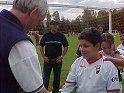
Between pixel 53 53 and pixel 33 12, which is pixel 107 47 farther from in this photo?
pixel 53 53

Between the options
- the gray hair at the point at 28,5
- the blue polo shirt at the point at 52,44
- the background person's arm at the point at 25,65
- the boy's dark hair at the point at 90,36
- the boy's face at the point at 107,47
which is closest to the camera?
the background person's arm at the point at 25,65

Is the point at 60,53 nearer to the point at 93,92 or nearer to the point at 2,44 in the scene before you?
the point at 93,92

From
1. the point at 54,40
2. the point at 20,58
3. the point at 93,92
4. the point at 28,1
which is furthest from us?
the point at 54,40

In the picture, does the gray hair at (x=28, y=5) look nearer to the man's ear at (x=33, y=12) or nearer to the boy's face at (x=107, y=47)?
the man's ear at (x=33, y=12)

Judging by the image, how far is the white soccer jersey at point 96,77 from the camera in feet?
13.0

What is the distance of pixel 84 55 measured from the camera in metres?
4.08

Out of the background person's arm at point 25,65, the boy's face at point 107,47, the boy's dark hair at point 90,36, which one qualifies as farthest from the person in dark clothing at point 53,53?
the background person's arm at point 25,65

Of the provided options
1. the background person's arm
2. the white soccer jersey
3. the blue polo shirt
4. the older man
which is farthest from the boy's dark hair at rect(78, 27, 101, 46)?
the blue polo shirt

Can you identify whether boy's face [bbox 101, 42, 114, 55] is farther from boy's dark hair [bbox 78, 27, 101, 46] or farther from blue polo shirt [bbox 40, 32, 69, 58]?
blue polo shirt [bbox 40, 32, 69, 58]

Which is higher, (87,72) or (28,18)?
(28,18)

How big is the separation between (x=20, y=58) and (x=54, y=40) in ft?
23.5

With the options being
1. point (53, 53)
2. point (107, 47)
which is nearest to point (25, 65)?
point (107, 47)

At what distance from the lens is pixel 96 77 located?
400 cm

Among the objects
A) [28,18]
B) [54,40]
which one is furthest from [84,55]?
[54,40]
